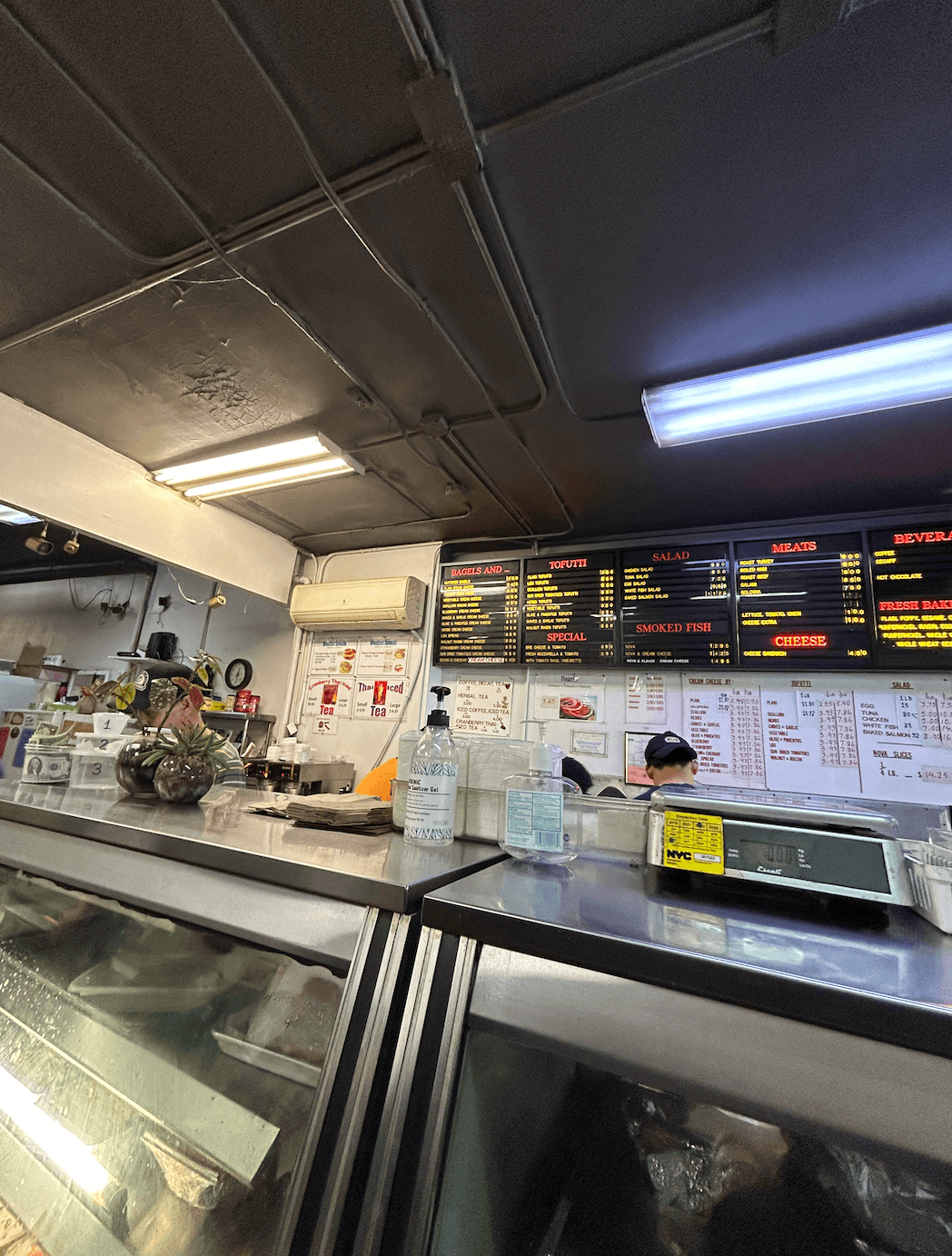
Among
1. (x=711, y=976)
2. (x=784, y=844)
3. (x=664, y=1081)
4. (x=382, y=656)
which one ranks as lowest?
(x=664, y=1081)

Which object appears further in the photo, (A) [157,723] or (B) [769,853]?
(A) [157,723]

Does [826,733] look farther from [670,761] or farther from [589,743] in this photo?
[589,743]

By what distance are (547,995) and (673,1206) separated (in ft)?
1.41

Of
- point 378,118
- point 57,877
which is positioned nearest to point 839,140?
point 378,118

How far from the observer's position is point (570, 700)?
10.9ft

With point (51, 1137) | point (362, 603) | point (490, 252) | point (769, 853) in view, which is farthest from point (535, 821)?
point (362, 603)

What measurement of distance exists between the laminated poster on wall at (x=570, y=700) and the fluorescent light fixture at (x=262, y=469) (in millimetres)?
1791

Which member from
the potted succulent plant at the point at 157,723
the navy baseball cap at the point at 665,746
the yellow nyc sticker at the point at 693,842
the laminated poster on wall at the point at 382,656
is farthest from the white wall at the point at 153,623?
the yellow nyc sticker at the point at 693,842

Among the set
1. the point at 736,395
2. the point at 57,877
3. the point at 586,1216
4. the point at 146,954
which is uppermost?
the point at 736,395

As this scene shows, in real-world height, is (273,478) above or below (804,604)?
above

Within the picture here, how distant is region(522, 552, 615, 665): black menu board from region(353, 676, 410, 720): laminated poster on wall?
1.02 m

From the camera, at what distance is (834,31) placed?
3.63 feet

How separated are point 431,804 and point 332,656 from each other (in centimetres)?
324

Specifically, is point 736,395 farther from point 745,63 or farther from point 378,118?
point 378,118
